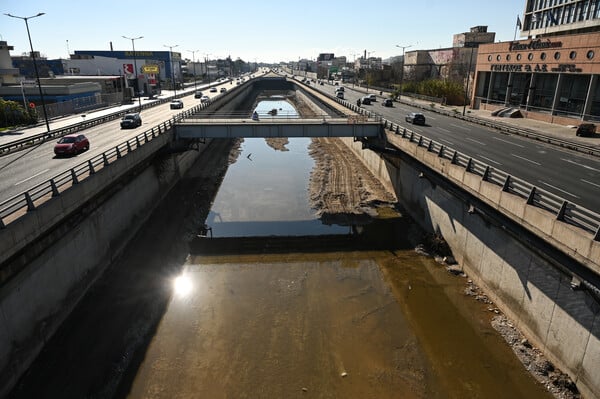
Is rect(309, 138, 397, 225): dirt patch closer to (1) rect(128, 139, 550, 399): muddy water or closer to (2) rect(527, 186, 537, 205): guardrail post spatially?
(1) rect(128, 139, 550, 399): muddy water

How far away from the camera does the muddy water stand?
59.4 ft

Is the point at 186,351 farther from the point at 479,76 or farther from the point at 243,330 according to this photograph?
the point at 479,76

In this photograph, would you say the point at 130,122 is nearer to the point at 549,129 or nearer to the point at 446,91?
the point at 549,129

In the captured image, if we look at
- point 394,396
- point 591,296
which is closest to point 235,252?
point 394,396

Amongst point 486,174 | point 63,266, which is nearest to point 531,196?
point 486,174

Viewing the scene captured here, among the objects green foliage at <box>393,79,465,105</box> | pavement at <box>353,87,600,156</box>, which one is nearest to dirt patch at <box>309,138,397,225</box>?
pavement at <box>353,87,600,156</box>

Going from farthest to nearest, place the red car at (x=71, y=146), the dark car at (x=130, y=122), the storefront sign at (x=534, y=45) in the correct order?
the storefront sign at (x=534, y=45) < the dark car at (x=130, y=122) < the red car at (x=71, y=146)

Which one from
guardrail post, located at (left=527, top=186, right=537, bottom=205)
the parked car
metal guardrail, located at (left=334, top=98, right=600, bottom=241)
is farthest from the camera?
the parked car

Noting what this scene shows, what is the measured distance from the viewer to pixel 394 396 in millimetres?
17516

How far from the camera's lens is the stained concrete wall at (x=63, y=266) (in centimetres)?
1764

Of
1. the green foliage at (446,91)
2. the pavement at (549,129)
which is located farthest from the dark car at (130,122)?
the green foliage at (446,91)

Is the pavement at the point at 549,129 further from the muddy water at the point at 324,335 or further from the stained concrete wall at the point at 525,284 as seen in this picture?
the muddy water at the point at 324,335

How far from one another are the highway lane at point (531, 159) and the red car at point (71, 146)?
33655 millimetres

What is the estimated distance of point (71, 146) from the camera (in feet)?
109
